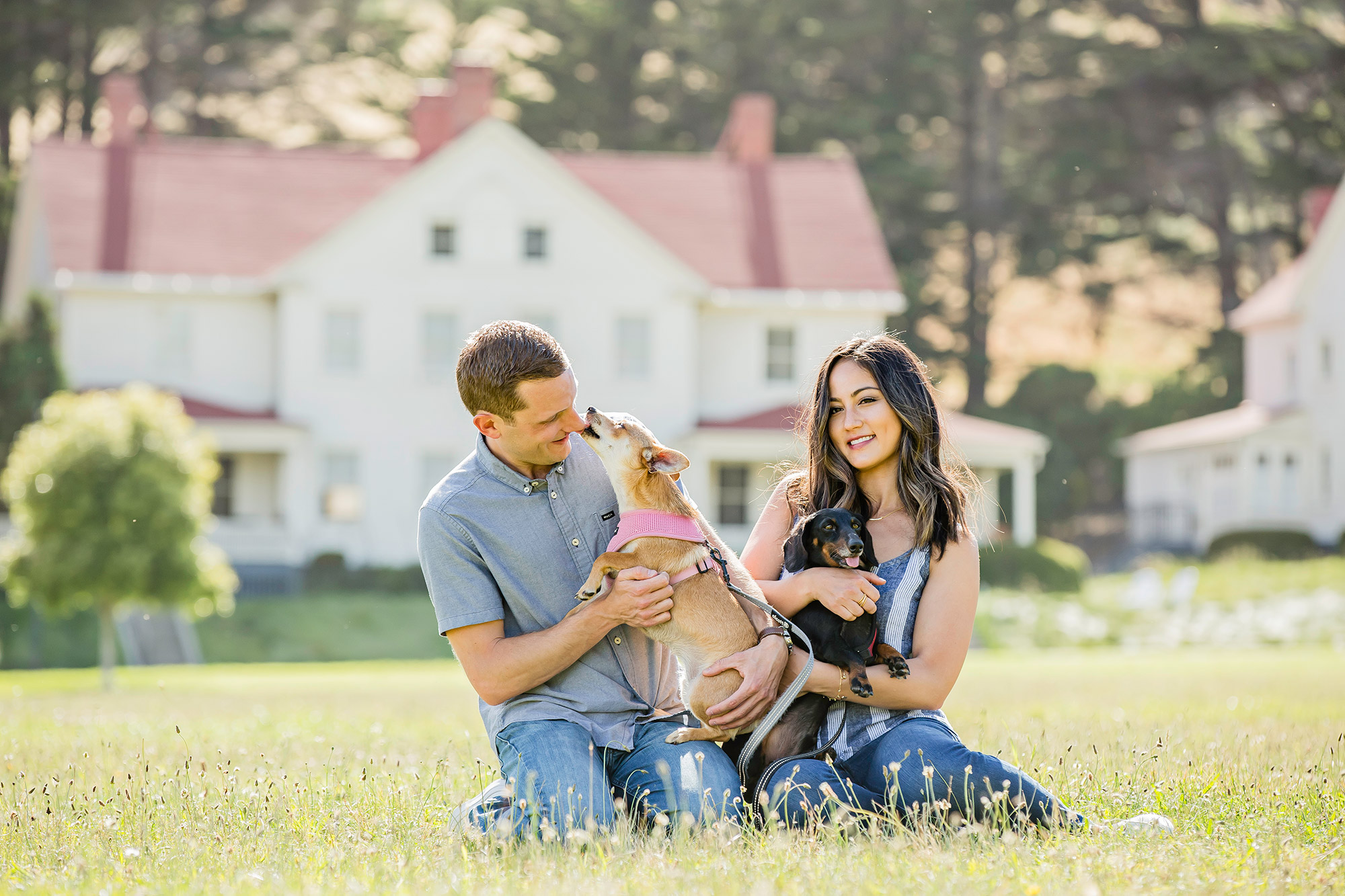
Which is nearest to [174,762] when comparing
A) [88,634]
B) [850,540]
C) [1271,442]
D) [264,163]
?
[850,540]

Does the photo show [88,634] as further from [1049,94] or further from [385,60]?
[1049,94]

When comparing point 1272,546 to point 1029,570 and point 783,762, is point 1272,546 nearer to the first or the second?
point 1029,570

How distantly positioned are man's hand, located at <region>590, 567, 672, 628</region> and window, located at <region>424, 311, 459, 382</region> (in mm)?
23851

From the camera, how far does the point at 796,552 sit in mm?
5188

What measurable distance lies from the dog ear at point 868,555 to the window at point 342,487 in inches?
937

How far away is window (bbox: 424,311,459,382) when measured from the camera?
1110 inches

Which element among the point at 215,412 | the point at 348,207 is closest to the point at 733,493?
the point at 348,207

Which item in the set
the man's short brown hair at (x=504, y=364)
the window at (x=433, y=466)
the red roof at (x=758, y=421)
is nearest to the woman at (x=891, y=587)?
the man's short brown hair at (x=504, y=364)

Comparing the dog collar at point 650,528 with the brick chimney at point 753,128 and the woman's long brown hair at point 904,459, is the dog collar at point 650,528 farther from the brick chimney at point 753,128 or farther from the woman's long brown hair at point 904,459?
the brick chimney at point 753,128

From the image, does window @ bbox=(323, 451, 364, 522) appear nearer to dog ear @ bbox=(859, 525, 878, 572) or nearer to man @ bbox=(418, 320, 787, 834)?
man @ bbox=(418, 320, 787, 834)

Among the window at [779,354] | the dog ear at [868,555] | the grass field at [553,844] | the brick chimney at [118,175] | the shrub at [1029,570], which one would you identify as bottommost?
the shrub at [1029,570]

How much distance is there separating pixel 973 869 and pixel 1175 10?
40009 mm

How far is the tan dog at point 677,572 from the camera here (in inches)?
190

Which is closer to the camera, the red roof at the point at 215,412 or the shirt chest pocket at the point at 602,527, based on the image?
the shirt chest pocket at the point at 602,527
